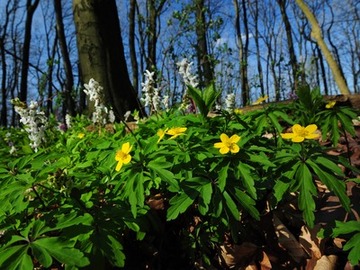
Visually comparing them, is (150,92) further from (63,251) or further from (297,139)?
(63,251)

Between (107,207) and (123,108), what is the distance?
11.1ft

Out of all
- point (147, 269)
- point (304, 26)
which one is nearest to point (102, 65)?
point (147, 269)

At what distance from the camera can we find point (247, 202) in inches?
47.1

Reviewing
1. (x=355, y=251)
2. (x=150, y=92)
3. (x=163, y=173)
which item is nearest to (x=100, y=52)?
(x=150, y=92)

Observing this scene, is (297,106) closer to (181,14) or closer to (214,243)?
(214,243)

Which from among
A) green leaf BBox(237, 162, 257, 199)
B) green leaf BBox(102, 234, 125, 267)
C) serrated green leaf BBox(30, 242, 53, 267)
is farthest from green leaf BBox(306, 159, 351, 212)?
serrated green leaf BBox(30, 242, 53, 267)

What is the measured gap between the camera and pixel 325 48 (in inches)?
167

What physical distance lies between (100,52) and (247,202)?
392 centimetres

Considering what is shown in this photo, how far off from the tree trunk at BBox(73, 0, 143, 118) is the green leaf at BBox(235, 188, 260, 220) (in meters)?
3.48

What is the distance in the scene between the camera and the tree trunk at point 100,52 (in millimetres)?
4590

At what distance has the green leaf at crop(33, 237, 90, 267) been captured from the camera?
38.2 inches

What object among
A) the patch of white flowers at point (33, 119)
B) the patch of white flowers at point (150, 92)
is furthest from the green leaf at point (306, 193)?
the patch of white flowers at point (33, 119)

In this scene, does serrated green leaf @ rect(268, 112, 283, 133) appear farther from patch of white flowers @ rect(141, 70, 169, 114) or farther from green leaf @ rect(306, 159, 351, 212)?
patch of white flowers @ rect(141, 70, 169, 114)

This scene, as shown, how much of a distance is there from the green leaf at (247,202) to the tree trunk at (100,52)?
348 cm
